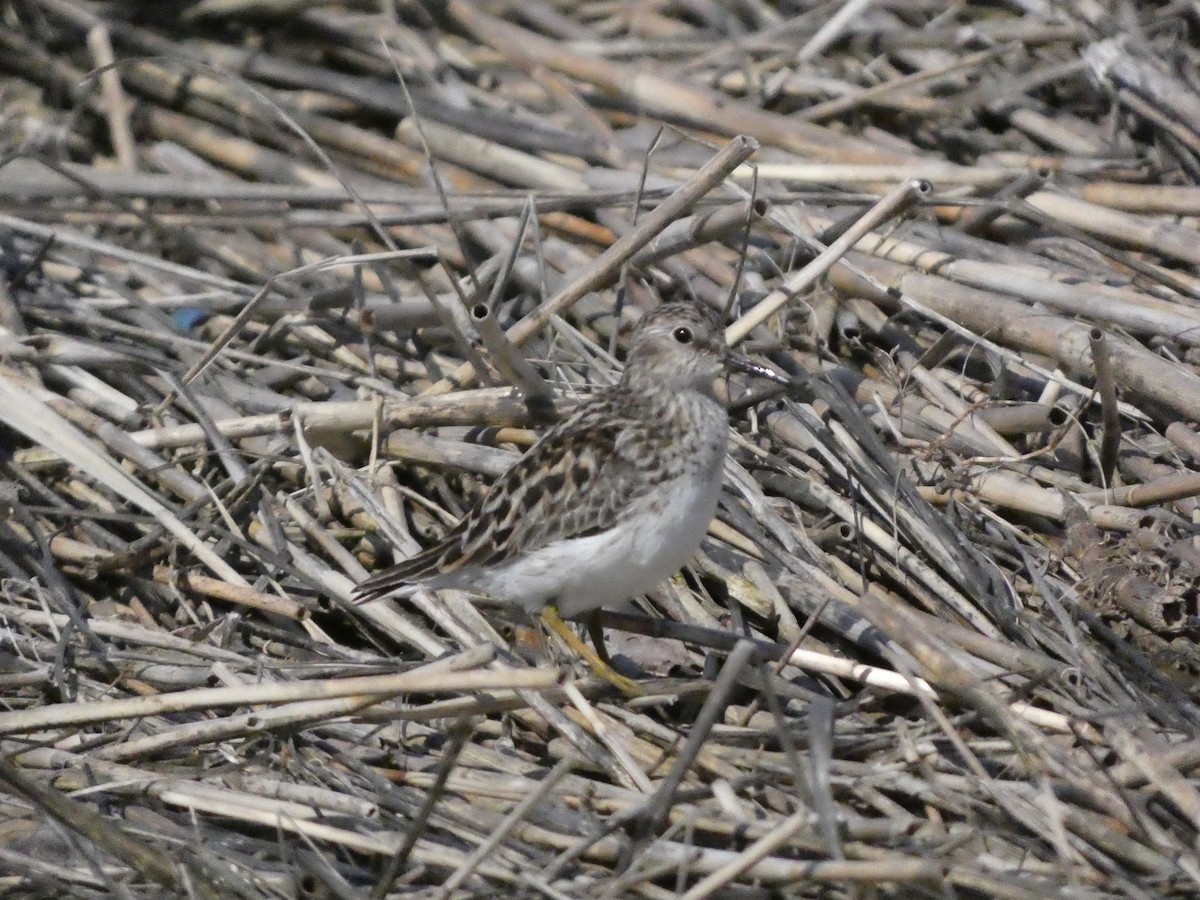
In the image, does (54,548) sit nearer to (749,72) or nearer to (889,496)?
(889,496)

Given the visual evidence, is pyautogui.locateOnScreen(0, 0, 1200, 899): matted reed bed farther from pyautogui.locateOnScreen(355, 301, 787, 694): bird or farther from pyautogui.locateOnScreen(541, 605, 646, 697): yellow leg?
pyautogui.locateOnScreen(355, 301, 787, 694): bird

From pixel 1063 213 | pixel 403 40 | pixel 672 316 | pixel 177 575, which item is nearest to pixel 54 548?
pixel 177 575

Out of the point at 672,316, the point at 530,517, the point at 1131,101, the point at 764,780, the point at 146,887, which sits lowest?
the point at 146,887

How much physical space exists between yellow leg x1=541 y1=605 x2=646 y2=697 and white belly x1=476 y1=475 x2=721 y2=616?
0.07m

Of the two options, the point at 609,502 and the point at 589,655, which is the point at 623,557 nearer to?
the point at 609,502

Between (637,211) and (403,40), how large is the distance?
3068 mm

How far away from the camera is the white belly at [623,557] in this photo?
539 centimetres

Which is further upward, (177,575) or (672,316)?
(672,316)

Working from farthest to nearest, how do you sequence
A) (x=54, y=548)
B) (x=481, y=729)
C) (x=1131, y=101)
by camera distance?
(x=1131, y=101) < (x=54, y=548) < (x=481, y=729)

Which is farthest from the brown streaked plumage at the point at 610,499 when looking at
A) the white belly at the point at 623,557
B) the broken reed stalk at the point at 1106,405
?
the broken reed stalk at the point at 1106,405

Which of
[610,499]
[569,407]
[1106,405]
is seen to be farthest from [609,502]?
[1106,405]

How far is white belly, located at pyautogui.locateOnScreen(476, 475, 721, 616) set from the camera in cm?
539

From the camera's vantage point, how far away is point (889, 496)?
238 inches

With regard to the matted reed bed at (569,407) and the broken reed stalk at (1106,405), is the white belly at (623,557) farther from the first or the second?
the broken reed stalk at (1106,405)
